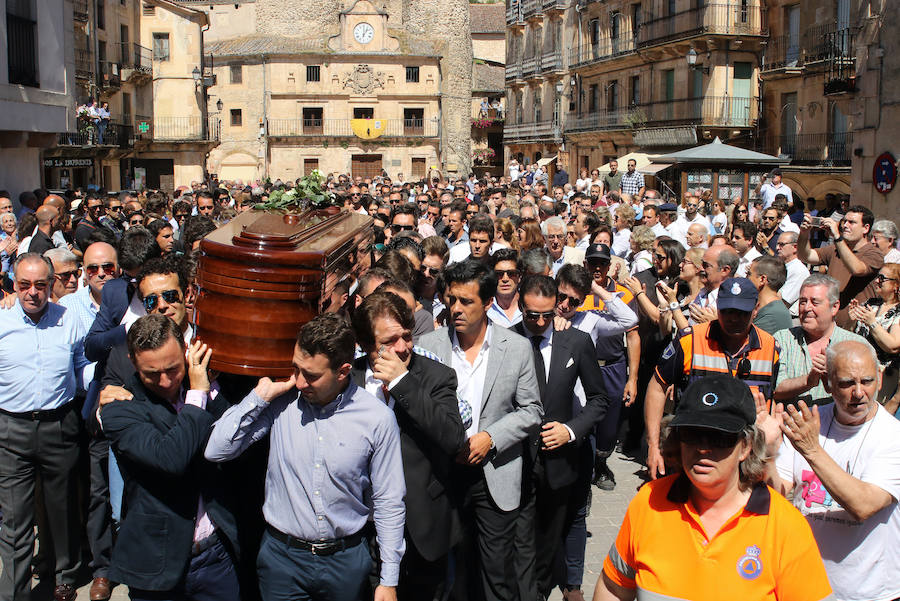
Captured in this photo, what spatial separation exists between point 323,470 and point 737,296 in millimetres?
2518

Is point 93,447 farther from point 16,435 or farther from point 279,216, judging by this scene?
point 279,216

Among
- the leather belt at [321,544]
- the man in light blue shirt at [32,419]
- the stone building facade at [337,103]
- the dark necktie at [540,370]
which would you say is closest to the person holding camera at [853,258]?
the dark necktie at [540,370]

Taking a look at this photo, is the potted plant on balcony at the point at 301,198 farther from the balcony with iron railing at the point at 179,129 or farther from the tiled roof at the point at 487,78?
the tiled roof at the point at 487,78

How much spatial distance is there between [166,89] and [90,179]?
1095 cm

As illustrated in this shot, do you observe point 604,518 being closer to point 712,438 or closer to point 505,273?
point 505,273

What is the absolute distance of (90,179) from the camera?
31844 millimetres

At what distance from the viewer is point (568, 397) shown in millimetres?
5168

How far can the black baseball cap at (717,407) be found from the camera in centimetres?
282

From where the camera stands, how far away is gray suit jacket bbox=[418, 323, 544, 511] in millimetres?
4648

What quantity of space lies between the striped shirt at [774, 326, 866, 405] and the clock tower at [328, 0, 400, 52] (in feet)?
171

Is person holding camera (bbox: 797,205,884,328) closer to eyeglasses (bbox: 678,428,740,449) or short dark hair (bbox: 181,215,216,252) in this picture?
eyeglasses (bbox: 678,428,740,449)

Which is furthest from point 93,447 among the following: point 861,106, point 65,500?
point 861,106

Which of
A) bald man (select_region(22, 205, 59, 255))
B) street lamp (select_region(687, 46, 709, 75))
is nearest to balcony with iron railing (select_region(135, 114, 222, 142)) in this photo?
street lamp (select_region(687, 46, 709, 75))

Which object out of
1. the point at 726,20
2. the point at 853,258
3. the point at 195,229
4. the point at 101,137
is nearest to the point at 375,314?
the point at 195,229
